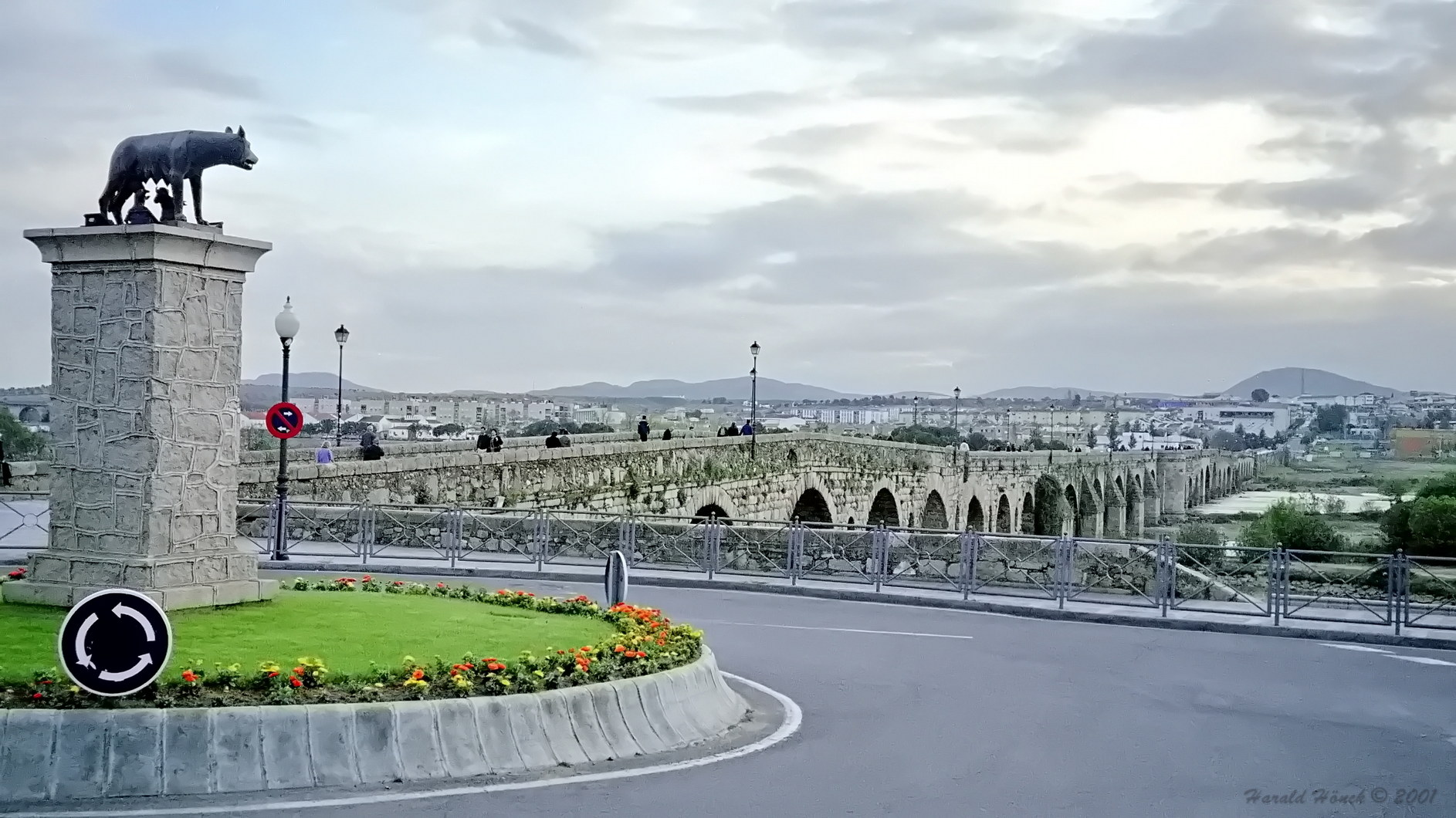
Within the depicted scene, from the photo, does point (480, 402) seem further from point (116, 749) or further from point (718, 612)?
point (116, 749)

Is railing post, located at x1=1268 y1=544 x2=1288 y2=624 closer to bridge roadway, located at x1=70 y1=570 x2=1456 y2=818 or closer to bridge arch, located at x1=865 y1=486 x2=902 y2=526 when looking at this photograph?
bridge roadway, located at x1=70 y1=570 x2=1456 y2=818

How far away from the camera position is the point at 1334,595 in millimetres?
18625

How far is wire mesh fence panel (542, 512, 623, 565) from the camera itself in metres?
22.7

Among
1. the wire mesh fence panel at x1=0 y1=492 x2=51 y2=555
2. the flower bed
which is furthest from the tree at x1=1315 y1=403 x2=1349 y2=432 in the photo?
the flower bed

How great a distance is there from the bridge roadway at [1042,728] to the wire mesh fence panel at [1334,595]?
4.34 ft

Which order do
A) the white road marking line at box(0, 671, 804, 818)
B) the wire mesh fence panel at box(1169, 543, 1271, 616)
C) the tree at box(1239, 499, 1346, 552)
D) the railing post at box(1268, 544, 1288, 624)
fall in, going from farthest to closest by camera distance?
the tree at box(1239, 499, 1346, 552), the wire mesh fence panel at box(1169, 543, 1271, 616), the railing post at box(1268, 544, 1288, 624), the white road marking line at box(0, 671, 804, 818)

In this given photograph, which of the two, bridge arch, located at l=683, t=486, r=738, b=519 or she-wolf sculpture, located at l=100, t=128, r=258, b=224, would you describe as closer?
she-wolf sculpture, located at l=100, t=128, r=258, b=224

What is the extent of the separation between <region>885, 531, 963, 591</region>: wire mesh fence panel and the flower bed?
31.4ft

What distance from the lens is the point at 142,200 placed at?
34.8ft

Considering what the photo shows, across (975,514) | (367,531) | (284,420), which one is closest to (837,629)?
(284,420)

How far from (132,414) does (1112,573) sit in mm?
14005

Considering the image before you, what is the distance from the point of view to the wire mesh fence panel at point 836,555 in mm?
20609

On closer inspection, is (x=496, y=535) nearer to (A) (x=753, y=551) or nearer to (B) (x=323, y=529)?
(B) (x=323, y=529)

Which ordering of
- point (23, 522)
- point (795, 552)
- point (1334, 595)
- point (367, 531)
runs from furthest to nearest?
point (367, 531) → point (23, 522) → point (795, 552) → point (1334, 595)
